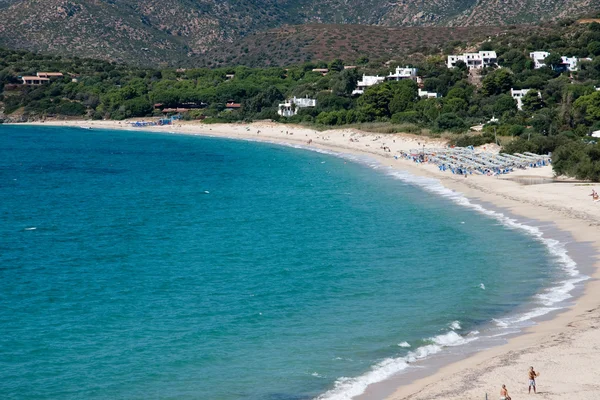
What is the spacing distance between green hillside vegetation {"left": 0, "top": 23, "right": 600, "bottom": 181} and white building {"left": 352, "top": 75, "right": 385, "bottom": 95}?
158 centimetres

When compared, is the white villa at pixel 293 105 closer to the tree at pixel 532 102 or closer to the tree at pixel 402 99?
the tree at pixel 402 99

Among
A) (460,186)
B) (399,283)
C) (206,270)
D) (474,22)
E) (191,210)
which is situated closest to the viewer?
(399,283)

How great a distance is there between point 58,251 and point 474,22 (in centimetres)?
14667

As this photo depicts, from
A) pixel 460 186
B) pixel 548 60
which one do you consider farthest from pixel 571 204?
pixel 548 60

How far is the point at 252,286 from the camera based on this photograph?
33.2 meters

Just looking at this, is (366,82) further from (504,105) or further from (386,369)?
(386,369)

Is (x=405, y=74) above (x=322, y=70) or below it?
below

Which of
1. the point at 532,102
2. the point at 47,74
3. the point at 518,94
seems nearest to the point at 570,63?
the point at 518,94

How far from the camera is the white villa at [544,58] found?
110 m

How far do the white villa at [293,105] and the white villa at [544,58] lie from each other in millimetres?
31829

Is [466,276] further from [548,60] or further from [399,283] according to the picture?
[548,60]

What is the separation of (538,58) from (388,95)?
2271 centimetres

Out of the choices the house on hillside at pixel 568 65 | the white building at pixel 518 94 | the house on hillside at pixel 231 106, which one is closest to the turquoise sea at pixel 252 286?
the white building at pixel 518 94

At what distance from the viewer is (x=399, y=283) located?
3300 centimetres
